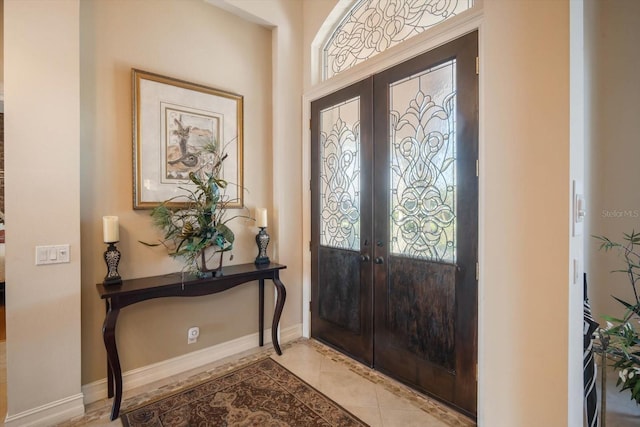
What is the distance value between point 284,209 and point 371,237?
40.5 inches

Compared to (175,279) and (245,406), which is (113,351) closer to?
(175,279)

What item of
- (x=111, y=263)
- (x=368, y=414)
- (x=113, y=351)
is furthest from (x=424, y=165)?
(x=113, y=351)

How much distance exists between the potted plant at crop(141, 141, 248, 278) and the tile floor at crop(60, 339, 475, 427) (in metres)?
0.91

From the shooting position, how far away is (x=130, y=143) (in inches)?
93.8

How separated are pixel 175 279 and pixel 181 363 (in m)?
0.81

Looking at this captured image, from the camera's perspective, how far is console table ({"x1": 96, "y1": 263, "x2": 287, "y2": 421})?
2.03 metres

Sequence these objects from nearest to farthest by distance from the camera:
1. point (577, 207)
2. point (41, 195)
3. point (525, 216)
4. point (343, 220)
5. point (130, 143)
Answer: point (577, 207) → point (525, 216) → point (41, 195) → point (130, 143) → point (343, 220)

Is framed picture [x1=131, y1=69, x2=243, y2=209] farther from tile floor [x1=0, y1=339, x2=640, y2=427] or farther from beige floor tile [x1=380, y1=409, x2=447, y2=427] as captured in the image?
beige floor tile [x1=380, y1=409, x2=447, y2=427]

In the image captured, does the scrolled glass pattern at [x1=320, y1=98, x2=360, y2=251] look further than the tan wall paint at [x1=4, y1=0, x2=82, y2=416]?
Yes

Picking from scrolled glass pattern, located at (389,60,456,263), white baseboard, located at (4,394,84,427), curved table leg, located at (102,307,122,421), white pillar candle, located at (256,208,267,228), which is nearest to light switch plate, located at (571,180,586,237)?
scrolled glass pattern, located at (389,60,456,263)

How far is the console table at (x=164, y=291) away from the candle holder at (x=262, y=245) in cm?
7

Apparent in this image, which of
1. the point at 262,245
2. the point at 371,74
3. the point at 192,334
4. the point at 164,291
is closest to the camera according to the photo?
the point at 164,291

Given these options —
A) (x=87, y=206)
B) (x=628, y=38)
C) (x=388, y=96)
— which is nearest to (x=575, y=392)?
(x=388, y=96)

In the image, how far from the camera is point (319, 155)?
3.08 meters
